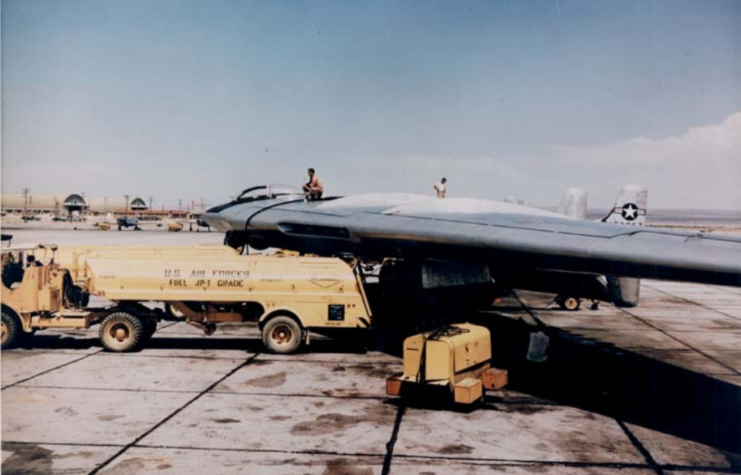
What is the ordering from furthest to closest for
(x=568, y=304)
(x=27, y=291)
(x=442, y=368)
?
(x=568, y=304), (x=27, y=291), (x=442, y=368)

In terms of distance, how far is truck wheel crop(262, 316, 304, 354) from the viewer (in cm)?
1153

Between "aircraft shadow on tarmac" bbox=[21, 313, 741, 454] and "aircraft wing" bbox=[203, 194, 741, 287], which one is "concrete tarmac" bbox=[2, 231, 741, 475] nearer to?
"aircraft shadow on tarmac" bbox=[21, 313, 741, 454]

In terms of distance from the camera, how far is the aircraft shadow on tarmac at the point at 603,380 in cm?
839

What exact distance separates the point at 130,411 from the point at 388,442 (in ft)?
12.4

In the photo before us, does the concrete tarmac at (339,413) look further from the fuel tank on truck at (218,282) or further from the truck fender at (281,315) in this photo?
the fuel tank on truck at (218,282)

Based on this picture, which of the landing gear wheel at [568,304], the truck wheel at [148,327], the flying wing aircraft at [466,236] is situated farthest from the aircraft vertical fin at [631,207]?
the truck wheel at [148,327]

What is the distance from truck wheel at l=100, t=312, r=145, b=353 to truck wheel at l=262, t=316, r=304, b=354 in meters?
2.54

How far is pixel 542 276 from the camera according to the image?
13.0 meters

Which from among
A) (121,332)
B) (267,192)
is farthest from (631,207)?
(121,332)

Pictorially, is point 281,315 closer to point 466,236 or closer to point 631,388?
point 466,236

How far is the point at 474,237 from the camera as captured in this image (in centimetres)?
928

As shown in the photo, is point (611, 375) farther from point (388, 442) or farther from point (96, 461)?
point (96, 461)

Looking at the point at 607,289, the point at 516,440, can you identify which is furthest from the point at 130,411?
the point at 607,289

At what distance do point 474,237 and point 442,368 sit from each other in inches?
87.0
